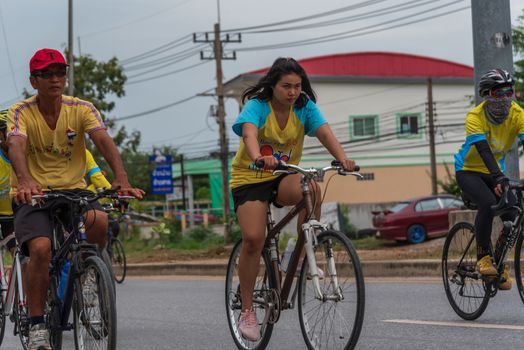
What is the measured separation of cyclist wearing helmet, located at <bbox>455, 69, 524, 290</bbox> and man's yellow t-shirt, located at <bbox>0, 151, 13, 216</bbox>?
353 cm

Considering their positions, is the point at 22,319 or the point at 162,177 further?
the point at 162,177

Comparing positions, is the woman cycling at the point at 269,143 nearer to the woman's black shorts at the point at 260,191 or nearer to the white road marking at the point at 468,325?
the woman's black shorts at the point at 260,191

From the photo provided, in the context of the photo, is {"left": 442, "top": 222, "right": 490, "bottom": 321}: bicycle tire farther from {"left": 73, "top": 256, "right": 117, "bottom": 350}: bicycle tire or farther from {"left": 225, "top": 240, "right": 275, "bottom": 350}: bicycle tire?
{"left": 73, "top": 256, "right": 117, "bottom": 350}: bicycle tire

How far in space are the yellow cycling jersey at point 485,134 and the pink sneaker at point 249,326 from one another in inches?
88.0

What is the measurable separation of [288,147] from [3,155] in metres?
2.67

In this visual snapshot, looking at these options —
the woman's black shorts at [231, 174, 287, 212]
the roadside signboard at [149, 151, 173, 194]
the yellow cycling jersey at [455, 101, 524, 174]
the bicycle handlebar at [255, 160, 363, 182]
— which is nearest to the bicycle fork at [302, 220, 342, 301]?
the bicycle handlebar at [255, 160, 363, 182]

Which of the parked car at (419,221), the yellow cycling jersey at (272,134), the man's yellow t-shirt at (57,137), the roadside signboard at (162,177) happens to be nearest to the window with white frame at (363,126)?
the roadside signboard at (162,177)

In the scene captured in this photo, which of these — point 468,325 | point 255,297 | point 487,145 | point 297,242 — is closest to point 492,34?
point 487,145

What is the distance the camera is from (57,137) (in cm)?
627

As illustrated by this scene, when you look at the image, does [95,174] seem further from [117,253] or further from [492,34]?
[117,253]

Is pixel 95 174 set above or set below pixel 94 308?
above

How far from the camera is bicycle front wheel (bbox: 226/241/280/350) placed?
645cm

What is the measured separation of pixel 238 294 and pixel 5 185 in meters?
2.36

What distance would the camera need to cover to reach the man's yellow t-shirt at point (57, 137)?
6203 millimetres
